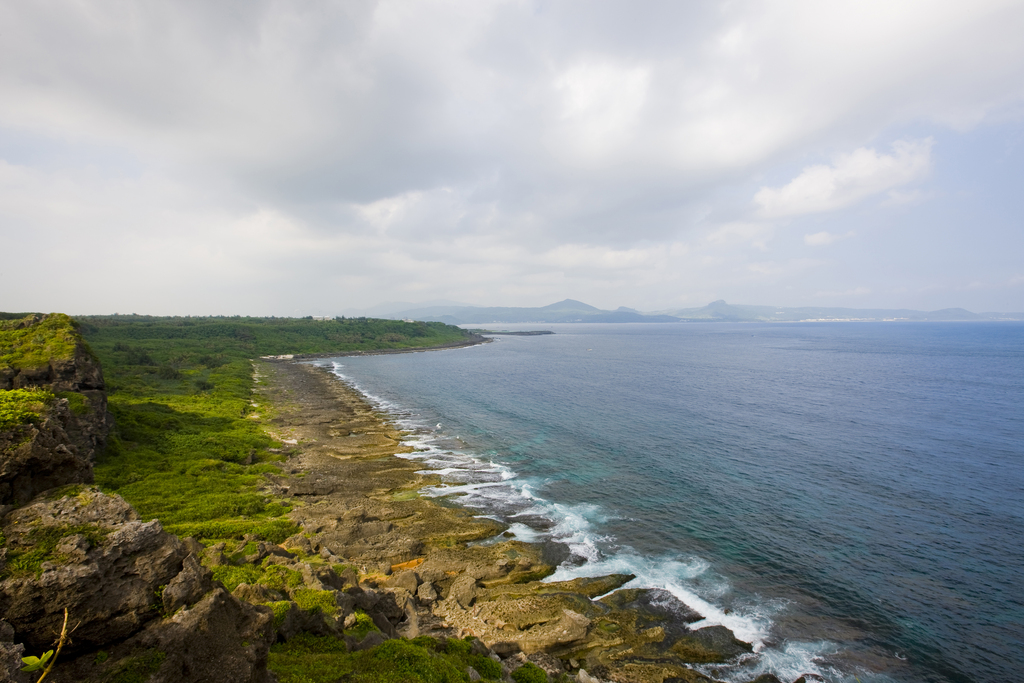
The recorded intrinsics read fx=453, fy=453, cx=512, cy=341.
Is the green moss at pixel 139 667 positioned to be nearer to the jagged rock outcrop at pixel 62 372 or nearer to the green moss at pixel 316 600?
the green moss at pixel 316 600

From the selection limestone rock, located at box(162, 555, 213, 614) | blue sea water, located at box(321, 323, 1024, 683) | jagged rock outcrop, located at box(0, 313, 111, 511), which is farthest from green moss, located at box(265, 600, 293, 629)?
blue sea water, located at box(321, 323, 1024, 683)

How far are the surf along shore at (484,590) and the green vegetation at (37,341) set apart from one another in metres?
23.4

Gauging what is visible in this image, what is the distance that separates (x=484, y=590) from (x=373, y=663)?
38.3ft

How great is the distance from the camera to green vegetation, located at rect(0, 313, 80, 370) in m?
41.4

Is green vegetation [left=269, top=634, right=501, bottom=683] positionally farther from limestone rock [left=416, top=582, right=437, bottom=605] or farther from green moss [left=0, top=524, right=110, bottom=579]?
limestone rock [left=416, top=582, right=437, bottom=605]

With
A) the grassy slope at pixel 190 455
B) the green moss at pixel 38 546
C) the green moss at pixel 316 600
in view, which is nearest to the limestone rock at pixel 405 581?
the green moss at pixel 316 600

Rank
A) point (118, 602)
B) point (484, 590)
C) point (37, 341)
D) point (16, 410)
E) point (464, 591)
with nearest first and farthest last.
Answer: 1. point (118, 602)
2. point (16, 410)
3. point (464, 591)
4. point (484, 590)
5. point (37, 341)

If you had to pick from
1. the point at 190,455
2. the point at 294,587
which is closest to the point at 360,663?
the point at 294,587

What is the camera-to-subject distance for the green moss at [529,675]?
18781 millimetres

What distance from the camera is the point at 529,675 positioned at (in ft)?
62.2

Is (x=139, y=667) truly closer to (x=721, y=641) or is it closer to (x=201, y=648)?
(x=201, y=648)

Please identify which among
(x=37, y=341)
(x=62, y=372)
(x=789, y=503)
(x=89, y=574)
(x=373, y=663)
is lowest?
(x=789, y=503)

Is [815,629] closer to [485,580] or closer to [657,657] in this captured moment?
[657,657]

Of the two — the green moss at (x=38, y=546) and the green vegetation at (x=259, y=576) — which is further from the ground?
the green moss at (x=38, y=546)
